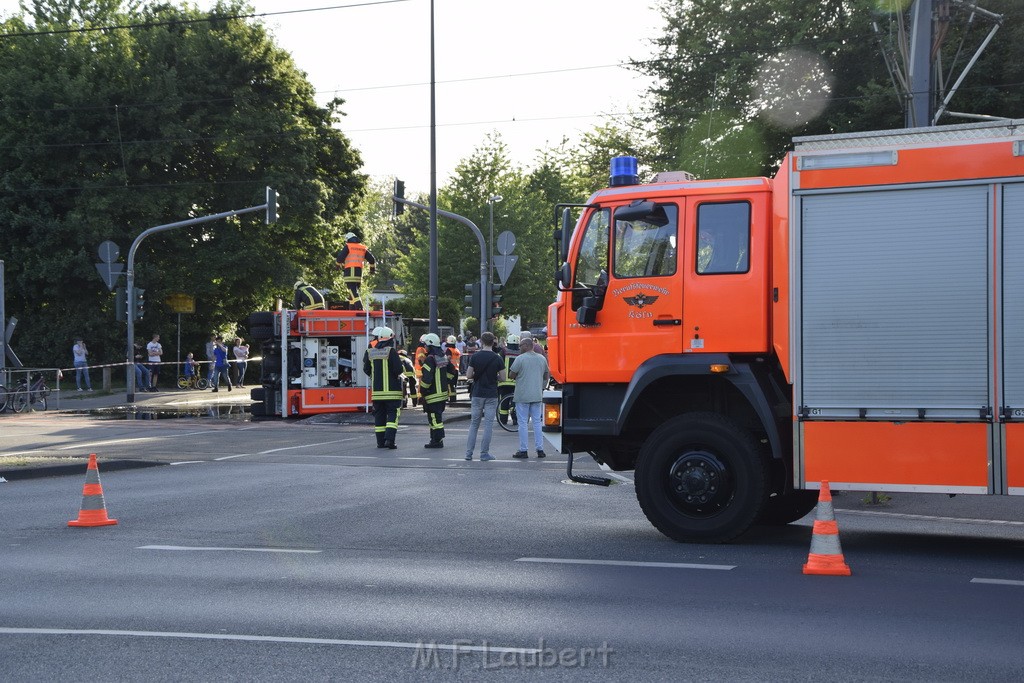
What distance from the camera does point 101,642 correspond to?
6.45 metres

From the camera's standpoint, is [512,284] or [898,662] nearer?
[898,662]

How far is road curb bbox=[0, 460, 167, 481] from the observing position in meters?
15.5

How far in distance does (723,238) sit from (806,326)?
3.25ft

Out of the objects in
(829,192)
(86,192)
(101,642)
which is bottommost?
(101,642)

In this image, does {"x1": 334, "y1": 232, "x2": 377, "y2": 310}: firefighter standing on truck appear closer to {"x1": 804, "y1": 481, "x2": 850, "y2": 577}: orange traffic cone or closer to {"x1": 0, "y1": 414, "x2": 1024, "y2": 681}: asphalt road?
{"x1": 0, "y1": 414, "x2": 1024, "y2": 681}: asphalt road

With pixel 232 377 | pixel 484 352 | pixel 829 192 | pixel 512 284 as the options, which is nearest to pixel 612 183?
pixel 829 192

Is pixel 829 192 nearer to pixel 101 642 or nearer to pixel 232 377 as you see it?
pixel 101 642

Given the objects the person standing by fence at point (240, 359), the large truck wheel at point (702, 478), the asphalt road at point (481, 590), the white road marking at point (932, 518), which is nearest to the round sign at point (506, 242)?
the person standing by fence at point (240, 359)

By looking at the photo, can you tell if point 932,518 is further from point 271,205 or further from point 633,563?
point 271,205

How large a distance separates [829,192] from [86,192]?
34.8 m

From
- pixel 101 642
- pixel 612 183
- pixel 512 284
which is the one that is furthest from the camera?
pixel 512 284

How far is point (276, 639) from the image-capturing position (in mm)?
6445

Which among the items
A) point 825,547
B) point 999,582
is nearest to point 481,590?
point 825,547

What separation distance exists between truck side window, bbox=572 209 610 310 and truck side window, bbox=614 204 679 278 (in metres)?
0.13
